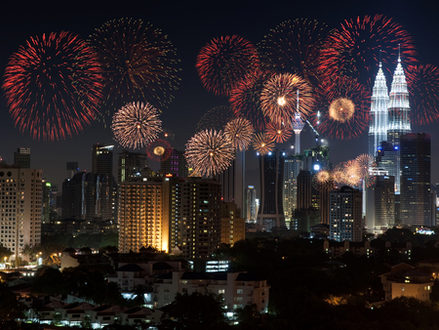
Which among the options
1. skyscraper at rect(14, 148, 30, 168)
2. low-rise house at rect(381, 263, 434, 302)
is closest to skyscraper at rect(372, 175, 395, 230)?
skyscraper at rect(14, 148, 30, 168)

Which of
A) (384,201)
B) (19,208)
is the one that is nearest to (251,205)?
(384,201)

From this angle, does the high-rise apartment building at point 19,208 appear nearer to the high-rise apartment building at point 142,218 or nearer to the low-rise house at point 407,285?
the high-rise apartment building at point 142,218

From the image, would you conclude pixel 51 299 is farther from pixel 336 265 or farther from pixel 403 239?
pixel 403 239

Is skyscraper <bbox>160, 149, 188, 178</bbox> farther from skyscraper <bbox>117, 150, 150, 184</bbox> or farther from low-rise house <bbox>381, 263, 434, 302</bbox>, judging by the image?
low-rise house <bbox>381, 263, 434, 302</bbox>

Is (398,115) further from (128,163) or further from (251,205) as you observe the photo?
(128,163)

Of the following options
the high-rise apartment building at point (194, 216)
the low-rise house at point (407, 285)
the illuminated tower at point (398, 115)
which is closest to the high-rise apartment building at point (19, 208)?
the high-rise apartment building at point (194, 216)

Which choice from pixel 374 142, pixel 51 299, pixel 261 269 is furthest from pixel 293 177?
pixel 51 299
